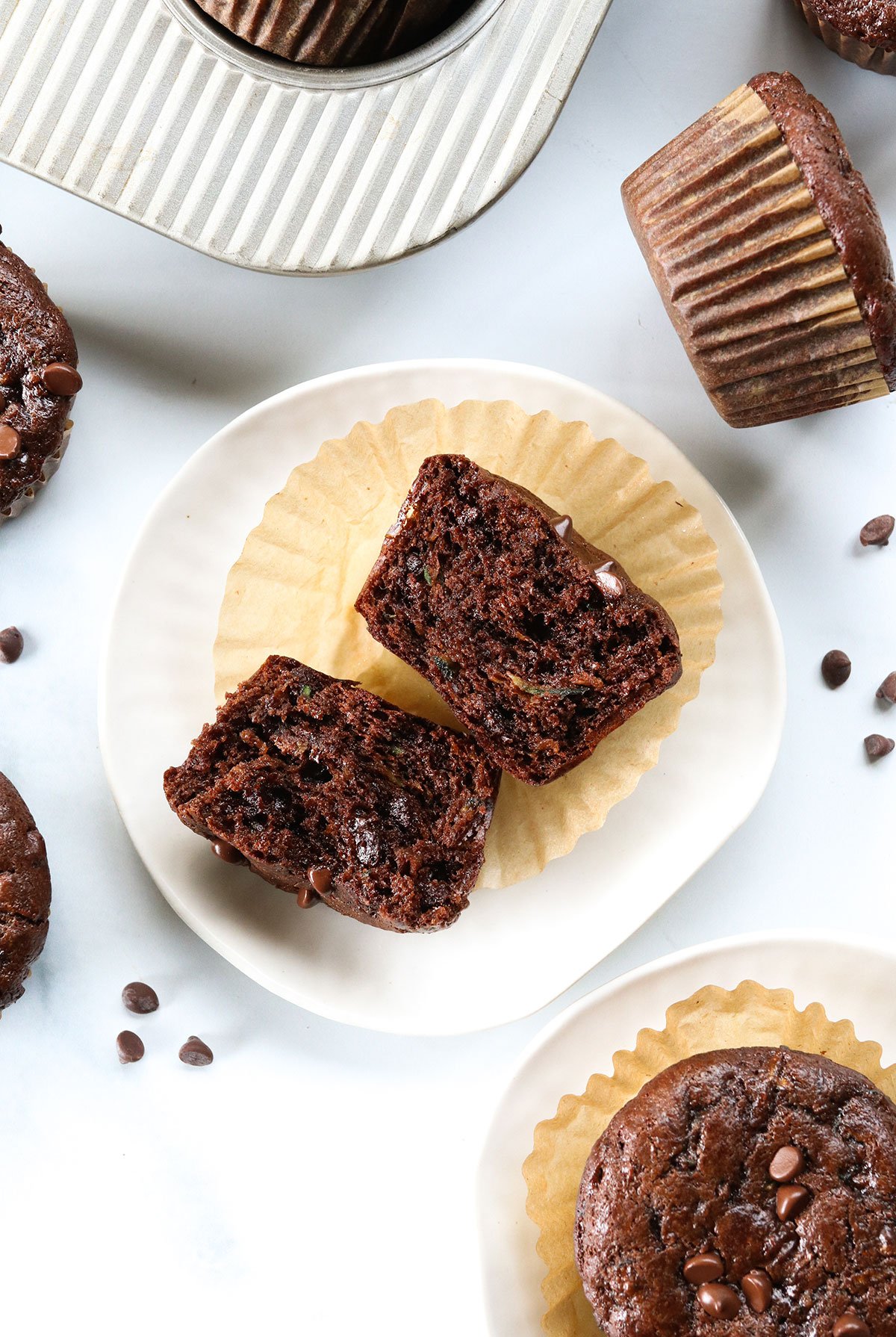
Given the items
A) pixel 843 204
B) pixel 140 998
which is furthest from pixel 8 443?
pixel 843 204

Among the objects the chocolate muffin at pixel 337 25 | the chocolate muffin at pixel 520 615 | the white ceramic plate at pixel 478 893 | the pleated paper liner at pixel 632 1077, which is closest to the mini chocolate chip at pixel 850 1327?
the pleated paper liner at pixel 632 1077

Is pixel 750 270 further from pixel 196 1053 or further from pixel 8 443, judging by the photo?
pixel 196 1053

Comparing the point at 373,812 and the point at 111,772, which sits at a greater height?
the point at 373,812

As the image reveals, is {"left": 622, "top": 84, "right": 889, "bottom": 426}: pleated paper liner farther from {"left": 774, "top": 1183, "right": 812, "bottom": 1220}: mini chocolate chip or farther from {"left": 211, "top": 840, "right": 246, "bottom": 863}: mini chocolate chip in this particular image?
{"left": 774, "top": 1183, "right": 812, "bottom": 1220}: mini chocolate chip

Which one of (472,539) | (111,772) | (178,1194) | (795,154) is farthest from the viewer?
(178,1194)

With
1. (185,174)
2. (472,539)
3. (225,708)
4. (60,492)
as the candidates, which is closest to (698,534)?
(472,539)

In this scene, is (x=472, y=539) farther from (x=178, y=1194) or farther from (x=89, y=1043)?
(x=178, y=1194)
